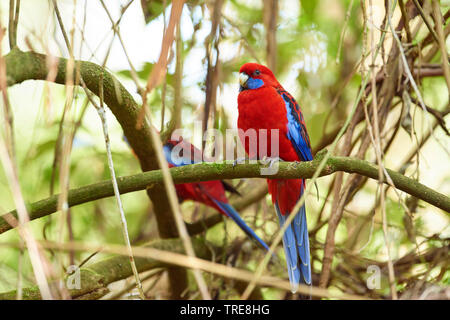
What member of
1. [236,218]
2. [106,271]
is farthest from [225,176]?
[236,218]

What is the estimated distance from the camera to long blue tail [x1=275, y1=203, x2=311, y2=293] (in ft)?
8.76

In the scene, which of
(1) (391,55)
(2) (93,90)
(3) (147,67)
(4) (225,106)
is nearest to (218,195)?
(4) (225,106)

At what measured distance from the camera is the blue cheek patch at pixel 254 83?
300 centimetres

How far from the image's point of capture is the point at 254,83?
3023 mm

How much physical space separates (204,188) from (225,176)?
1658 mm

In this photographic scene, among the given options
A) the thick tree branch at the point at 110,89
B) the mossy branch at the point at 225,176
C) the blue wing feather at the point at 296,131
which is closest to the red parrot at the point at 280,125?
the blue wing feather at the point at 296,131

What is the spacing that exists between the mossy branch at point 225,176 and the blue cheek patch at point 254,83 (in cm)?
113

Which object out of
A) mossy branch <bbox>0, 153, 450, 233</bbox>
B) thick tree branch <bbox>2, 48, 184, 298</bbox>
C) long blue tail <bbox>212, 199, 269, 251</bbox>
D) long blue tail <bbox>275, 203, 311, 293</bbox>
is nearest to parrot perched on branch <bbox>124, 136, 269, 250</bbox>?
long blue tail <bbox>212, 199, 269, 251</bbox>

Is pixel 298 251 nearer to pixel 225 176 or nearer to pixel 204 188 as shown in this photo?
pixel 225 176

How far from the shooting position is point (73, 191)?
1.91 meters

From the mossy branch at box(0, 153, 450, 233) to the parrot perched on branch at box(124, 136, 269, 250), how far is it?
4.20ft

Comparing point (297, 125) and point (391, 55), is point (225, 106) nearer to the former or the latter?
point (297, 125)

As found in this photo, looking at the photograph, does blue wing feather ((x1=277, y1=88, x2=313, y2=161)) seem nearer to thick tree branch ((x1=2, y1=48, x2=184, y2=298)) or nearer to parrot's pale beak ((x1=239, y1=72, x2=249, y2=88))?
parrot's pale beak ((x1=239, y1=72, x2=249, y2=88))

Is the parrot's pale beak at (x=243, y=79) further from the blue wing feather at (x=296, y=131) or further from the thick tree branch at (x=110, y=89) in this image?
the thick tree branch at (x=110, y=89)
